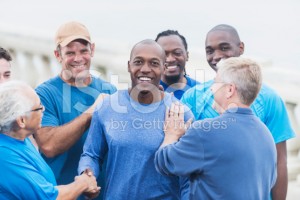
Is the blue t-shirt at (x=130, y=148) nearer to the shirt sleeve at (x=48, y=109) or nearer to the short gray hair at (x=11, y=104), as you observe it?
the shirt sleeve at (x=48, y=109)

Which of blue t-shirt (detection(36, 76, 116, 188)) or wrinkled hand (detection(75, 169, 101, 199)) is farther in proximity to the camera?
blue t-shirt (detection(36, 76, 116, 188))

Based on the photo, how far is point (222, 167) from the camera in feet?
8.44

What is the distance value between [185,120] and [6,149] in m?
0.88

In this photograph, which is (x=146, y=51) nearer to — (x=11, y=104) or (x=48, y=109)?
(x=48, y=109)

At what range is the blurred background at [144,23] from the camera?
5.76 meters

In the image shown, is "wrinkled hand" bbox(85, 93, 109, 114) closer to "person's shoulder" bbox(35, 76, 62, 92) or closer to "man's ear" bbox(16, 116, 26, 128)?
"person's shoulder" bbox(35, 76, 62, 92)

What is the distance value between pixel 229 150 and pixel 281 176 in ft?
2.74

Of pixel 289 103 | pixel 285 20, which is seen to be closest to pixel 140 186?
pixel 289 103

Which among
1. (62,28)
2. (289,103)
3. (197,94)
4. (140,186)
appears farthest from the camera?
(289,103)

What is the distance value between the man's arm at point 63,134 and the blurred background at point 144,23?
219cm

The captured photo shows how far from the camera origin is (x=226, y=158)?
257 cm

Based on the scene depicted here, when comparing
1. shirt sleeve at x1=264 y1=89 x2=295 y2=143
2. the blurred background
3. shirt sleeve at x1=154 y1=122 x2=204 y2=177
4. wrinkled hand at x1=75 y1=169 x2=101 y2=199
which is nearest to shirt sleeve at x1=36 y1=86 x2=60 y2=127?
wrinkled hand at x1=75 y1=169 x2=101 y2=199

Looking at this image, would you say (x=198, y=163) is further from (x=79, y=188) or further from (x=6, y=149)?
(x=6, y=149)

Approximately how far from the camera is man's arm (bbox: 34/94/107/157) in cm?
318
